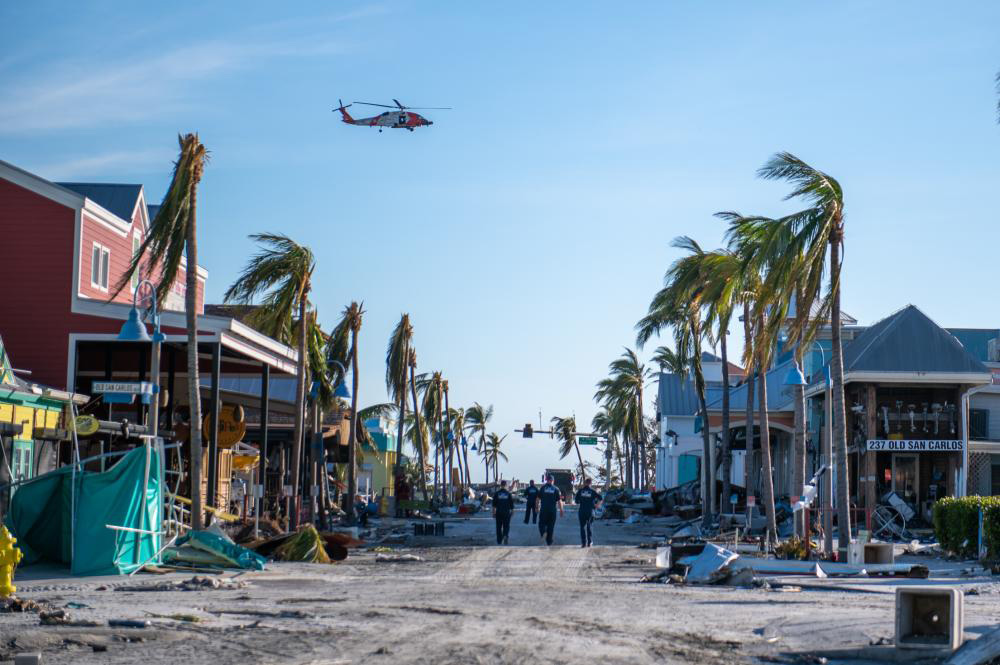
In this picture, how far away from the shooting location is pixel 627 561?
83.5 feet

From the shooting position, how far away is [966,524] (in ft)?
84.8

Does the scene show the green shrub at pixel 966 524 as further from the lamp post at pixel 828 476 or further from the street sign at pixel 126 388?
the street sign at pixel 126 388

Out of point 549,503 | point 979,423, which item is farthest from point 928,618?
point 979,423

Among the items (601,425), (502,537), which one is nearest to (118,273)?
(502,537)

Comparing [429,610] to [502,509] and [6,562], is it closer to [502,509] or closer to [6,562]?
[6,562]

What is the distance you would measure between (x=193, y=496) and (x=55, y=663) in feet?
41.3

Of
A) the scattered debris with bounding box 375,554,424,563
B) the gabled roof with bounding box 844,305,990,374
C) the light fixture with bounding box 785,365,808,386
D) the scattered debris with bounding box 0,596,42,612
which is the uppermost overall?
the gabled roof with bounding box 844,305,990,374

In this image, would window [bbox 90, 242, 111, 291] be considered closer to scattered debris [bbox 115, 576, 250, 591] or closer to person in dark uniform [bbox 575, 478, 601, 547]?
person in dark uniform [bbox 575, 478, 601, 547]

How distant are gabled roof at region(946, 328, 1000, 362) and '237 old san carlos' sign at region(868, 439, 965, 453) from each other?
45.4ft

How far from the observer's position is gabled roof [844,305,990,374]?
134ft

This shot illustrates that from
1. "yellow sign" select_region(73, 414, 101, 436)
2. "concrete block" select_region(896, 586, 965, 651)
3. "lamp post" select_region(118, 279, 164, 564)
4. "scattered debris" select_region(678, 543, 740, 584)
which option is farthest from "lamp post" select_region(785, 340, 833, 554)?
"yellow sign" select_region(73, 414, 101, 436)

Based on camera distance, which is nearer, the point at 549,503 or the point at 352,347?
Result: the point at 549,503

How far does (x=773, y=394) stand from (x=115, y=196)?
28905mm

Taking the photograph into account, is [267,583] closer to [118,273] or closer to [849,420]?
[118,273]
